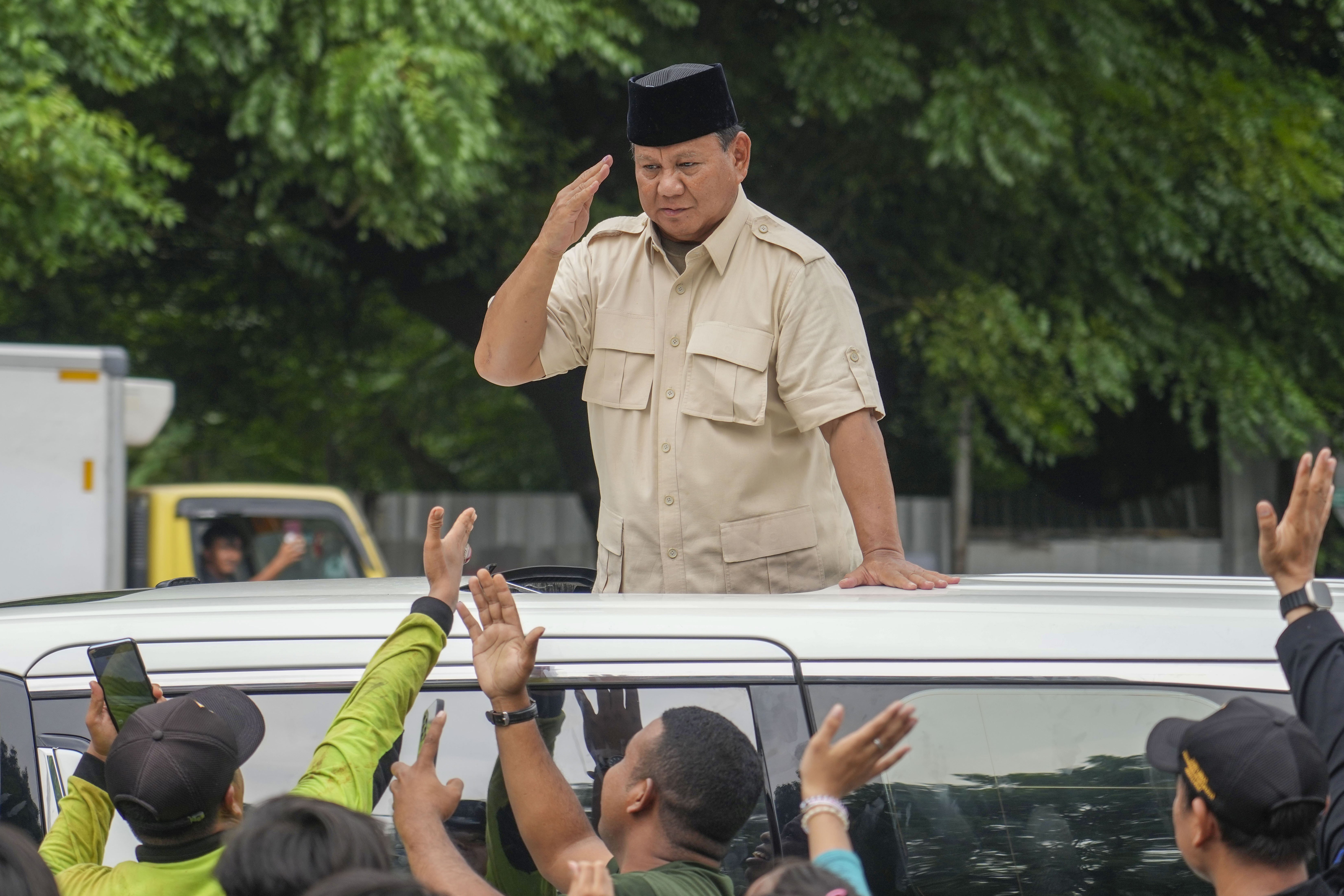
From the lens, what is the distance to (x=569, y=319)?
2562 mm

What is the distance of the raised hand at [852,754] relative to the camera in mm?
1534

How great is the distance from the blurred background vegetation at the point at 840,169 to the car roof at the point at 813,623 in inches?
172

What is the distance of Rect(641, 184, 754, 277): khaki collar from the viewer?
2.50m

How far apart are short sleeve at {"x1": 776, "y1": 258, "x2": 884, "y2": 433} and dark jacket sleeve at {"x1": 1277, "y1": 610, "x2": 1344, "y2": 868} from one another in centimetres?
86

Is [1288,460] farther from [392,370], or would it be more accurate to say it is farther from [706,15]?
[392,370]

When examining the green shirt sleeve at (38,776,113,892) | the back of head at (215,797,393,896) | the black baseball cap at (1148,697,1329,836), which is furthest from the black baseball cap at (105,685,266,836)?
the black baseball cap at (1148,697,1329,836)

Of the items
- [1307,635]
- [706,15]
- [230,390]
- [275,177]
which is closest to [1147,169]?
[706,15]

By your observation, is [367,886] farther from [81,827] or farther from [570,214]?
[570,214]

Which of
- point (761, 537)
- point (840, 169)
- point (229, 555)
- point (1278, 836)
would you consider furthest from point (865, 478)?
point (840, 169)

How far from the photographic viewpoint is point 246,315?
10711 millimetres

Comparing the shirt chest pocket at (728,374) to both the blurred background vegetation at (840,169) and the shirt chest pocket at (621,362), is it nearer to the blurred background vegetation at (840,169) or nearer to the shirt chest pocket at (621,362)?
the shirt chest pocket at (621,362)

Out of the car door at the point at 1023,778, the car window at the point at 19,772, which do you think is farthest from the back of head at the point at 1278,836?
the car window at the point at 19,772

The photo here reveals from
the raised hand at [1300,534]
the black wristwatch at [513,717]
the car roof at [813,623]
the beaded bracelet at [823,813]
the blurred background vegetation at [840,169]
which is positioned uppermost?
the blurred background vegetation at [840,169]

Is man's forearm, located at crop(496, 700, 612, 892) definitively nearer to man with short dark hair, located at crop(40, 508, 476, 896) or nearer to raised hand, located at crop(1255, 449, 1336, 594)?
man with short dark hair, located at crop(40, 508, 476, 896)
